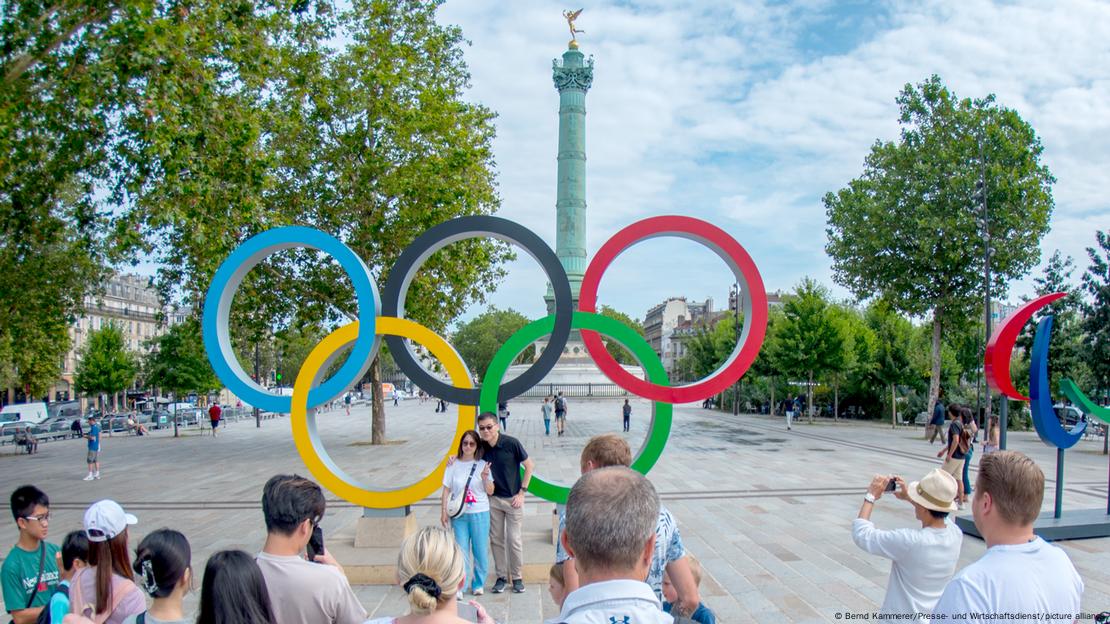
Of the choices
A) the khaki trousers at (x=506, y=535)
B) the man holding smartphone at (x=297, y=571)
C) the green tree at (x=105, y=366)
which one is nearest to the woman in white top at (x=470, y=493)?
the khaki trousers at (x=506, y=535)

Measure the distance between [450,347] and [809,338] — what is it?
27534 millimetres

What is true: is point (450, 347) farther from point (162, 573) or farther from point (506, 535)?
point (162, 573)

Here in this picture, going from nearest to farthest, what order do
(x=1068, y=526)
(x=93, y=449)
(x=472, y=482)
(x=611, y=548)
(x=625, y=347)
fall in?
(x=611, y=548), (x=472, y=482), (x=625, y=347), (x=1068, y=526), (x=93, y=449)

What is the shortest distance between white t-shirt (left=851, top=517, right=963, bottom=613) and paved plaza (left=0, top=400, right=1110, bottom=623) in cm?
313

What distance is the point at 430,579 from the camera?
275 centimetres

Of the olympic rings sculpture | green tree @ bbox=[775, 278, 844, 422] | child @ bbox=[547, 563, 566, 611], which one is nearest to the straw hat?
child @ bbox=[547, 563, 566, 611]

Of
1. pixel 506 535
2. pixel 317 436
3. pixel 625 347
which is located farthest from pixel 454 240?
pixel 506 535

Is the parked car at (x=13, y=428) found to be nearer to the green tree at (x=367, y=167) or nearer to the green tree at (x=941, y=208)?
the green tree at (x=367, y=167)

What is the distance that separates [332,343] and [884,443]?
70.2 ft

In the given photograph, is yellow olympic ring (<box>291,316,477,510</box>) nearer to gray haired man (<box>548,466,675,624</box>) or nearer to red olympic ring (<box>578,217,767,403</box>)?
red olympic ring (<box>578,217,767,403</box>)

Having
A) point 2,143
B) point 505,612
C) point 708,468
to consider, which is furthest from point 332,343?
point 708,468

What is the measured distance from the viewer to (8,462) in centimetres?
2216

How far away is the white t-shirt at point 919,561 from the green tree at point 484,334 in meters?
88.1

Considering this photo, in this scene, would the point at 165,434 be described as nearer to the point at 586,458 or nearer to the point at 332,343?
the point at 332,343
